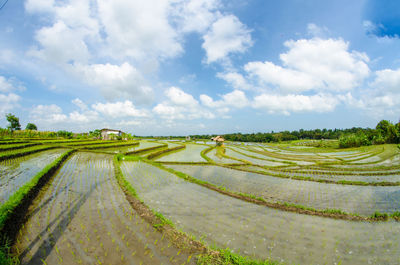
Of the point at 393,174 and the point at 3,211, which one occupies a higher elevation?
the point at 3,211

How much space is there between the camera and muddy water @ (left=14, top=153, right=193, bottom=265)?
3328 mm

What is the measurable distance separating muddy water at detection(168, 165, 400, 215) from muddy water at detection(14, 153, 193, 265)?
522 cm

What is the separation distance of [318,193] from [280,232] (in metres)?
4.94

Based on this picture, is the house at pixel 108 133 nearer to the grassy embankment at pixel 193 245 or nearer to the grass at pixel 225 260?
the grassy embankment at pixel 193 245

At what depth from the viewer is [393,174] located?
12359 millimetres

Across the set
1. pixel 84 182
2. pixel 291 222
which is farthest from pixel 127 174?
pixel 291 222

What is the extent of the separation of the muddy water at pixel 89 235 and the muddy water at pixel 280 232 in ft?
3.47

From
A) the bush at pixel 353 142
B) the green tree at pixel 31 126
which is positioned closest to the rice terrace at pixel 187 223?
the bush at pixel 353 142

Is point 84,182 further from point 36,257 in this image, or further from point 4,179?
point 36,257

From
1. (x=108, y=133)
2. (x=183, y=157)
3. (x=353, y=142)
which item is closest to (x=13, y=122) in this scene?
(x=108, y=133)

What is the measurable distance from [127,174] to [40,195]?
417 centimetres

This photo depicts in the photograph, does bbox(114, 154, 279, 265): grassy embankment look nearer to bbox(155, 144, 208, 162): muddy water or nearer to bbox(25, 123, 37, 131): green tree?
bbox(155, 144, 208, 162): muddy water

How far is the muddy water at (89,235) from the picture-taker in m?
3.33

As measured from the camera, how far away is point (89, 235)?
13.1ft
